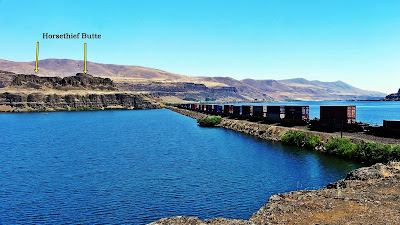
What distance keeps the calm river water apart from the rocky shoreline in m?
4.23

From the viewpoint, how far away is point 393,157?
38875 millimetres

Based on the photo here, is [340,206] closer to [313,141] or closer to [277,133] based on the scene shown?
[313,141]

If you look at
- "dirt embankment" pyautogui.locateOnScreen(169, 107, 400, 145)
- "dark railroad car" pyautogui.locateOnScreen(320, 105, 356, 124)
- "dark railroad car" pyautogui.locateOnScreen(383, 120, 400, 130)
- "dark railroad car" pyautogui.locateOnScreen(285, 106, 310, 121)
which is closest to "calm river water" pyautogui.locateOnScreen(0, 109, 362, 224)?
"dirt embankment" pyautogui.locateOnScreen(169, 107, 400, 145)

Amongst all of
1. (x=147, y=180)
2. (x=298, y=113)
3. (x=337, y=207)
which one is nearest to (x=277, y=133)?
(x=298, y=113)

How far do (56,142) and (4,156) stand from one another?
56.6ft

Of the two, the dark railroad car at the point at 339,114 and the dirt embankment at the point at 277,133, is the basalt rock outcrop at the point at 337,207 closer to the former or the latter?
the dirt embankment at the point at 277,133

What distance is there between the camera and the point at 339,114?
6775 centimetres

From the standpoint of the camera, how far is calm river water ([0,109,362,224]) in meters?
25.4

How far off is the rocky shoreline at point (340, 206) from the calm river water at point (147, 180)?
423 centimetres

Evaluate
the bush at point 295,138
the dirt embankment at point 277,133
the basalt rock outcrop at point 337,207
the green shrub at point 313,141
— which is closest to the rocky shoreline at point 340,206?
the basalt rock outcrop at point 337,207

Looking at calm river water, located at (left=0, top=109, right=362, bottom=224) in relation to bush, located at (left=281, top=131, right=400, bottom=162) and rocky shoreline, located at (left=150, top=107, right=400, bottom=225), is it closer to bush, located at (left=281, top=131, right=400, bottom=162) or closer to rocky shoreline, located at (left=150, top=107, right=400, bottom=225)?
bush, located at (left=281, top=131, right=400, bottom=162)

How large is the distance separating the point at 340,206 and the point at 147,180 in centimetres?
2103

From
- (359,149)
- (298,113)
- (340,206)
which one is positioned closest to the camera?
(340,206)

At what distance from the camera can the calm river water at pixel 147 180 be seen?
2544 centimetres
